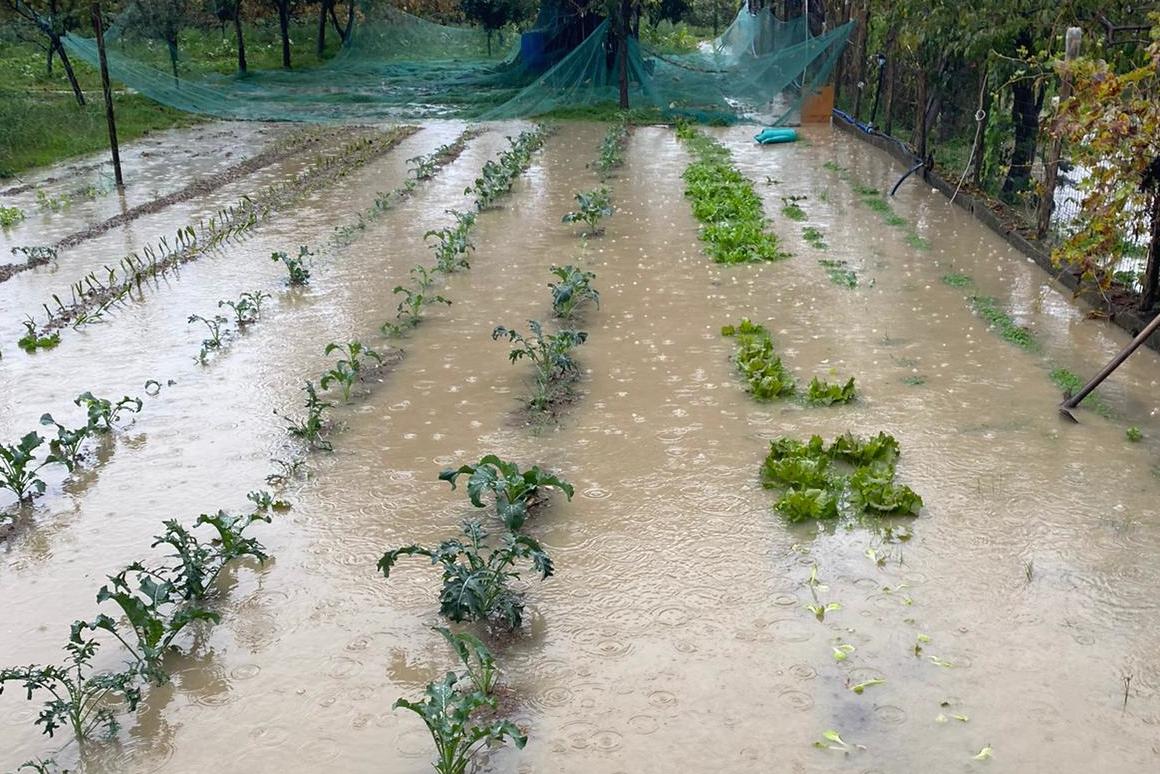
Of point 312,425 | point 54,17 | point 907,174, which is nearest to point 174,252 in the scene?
point 312,425

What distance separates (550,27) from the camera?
2602 cm

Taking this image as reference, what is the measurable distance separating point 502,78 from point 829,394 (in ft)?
69.7

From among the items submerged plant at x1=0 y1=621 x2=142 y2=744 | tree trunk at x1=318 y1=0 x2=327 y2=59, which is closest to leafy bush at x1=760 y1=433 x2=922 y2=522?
submerged plant at x1=0 y1=621 x2=142 y2=744

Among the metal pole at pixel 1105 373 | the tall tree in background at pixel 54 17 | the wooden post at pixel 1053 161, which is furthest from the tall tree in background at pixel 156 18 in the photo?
the metal pole at pixel 1105 373

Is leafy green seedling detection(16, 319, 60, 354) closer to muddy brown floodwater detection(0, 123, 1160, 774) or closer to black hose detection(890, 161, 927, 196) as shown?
muddy brown floodwater detection(0, 123, 1160, 774)

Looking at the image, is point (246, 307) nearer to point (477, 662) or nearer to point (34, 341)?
point (34, 341)

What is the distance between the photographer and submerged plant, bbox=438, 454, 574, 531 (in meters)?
5.21

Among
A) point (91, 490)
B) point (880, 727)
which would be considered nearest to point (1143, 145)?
point (880, 727)

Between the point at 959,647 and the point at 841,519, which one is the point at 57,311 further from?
the point at 959,647

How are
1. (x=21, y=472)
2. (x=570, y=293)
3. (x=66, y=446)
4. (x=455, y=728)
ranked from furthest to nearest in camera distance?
(x=570, y=293)
(x=66, y=446)
(x=21, y=472)
(x=455, y=728)

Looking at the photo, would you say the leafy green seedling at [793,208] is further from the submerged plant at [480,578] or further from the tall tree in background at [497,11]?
the tall tree in background at [497,11]

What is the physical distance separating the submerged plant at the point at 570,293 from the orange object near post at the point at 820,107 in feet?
42.7

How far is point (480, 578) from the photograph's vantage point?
4.65 m

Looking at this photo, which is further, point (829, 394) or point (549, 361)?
point (549, 361)
